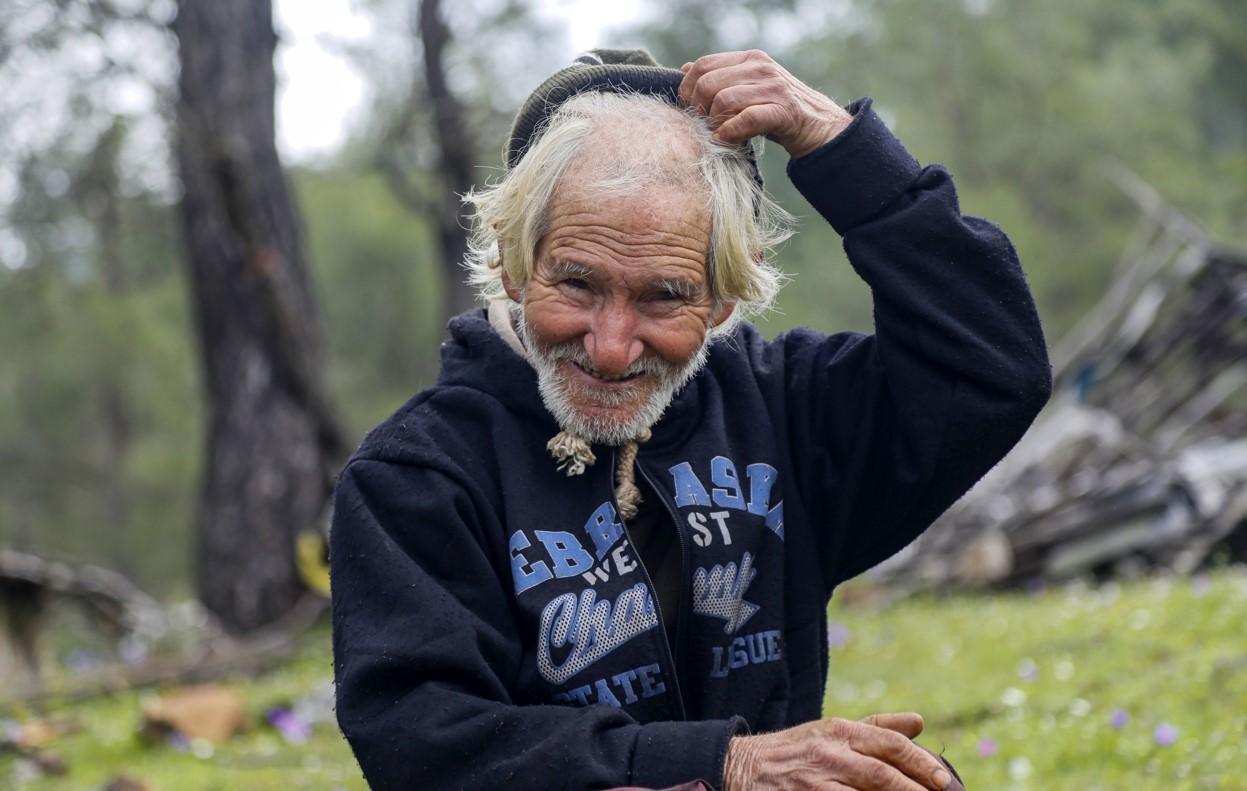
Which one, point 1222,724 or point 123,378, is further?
point 123,378

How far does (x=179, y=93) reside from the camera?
8570 millimetres

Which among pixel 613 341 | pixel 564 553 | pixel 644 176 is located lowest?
pixel 564 553

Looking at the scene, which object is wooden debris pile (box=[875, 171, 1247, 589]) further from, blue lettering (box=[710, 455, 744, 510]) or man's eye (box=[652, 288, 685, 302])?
man's eye (box=[652, 288, 685, 302])

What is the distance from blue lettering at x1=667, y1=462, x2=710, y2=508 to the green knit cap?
0.60 meters

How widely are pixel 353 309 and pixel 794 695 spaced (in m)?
26.1

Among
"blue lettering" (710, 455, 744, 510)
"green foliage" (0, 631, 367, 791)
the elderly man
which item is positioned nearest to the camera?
the elderly man

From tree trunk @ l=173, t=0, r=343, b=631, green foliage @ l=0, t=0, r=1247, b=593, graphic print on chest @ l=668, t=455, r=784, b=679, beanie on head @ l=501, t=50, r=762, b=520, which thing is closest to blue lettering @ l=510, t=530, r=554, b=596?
beanie on head @ l=501, t=50, r=762, b=520

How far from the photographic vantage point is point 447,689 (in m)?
2.18

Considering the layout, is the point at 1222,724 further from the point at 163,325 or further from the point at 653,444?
the point at 163,325

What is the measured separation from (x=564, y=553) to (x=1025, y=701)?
3356 millimetres

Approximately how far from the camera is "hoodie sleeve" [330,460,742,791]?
2127 millimetres

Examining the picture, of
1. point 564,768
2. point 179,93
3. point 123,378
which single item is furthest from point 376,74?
point 123,378

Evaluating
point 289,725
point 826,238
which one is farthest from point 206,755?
point 826,238

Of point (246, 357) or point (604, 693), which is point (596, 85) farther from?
point (246, 357)
